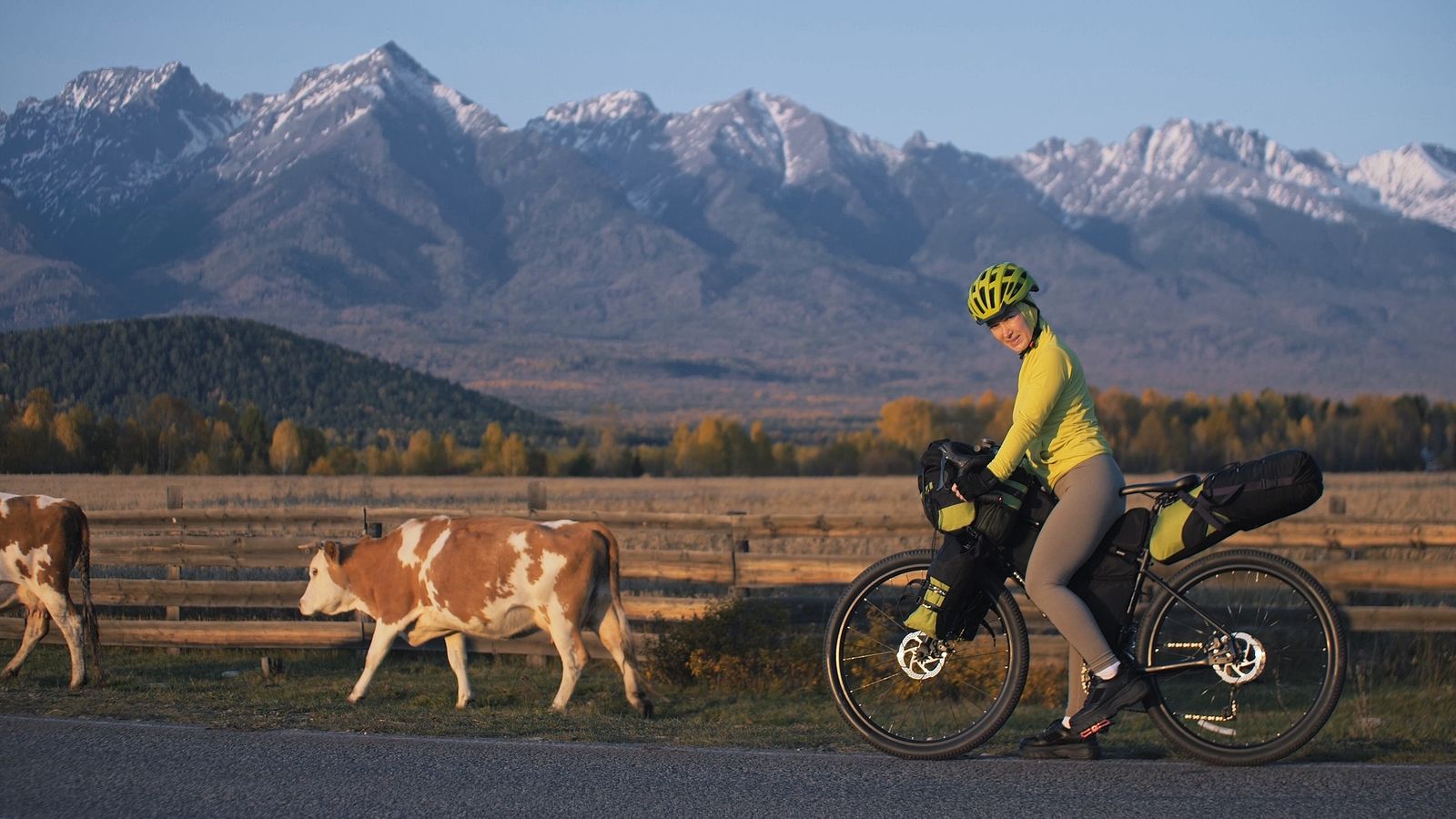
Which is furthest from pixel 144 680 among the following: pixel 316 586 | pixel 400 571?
pixel 400 571

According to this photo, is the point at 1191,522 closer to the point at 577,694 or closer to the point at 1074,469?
the point at 1074,469

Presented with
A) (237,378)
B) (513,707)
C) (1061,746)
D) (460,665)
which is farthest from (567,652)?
(237,378)

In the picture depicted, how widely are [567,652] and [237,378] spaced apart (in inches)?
3357

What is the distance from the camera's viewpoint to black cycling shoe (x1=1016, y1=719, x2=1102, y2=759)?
25.2ft

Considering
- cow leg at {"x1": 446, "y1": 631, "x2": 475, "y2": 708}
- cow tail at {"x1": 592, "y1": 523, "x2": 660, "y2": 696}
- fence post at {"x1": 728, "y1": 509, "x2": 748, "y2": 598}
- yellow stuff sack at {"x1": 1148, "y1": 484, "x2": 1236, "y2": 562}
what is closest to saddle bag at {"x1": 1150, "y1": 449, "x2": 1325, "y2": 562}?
yellow stuff sack at {"x1": 1148, "y1": 484, "x2": 1236, "y2": 562}

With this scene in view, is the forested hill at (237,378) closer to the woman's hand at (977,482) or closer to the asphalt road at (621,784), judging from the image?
the asphalt road at (621,784)

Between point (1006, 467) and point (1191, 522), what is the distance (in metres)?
0.96

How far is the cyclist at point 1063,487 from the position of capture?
24.8 ft

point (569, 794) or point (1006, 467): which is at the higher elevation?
point (1006, 467)

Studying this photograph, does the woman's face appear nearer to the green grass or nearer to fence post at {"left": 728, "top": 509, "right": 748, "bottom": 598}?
the green grass

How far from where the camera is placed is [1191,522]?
24.7 feet

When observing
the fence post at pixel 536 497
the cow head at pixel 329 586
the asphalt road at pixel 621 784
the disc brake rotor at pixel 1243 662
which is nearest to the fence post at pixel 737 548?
the fence post at pixel 536 497

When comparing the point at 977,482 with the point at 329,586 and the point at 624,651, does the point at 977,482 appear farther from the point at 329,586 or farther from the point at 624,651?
the point at 329,586

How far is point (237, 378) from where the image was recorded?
91.1m
